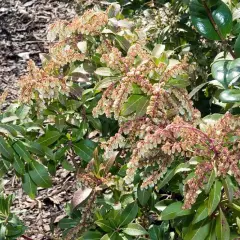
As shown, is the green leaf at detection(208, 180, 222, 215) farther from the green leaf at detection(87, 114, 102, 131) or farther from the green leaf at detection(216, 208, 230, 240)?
the green leaf at detection(87, 114, 102, 131)

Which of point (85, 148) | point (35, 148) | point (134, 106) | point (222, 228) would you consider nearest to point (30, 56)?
point (85, 148)

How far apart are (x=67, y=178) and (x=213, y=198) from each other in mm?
2206

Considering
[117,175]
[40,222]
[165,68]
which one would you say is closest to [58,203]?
[40,222]

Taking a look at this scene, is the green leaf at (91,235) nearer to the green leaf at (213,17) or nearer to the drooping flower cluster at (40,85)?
the drooping flower cluster at (40,85)

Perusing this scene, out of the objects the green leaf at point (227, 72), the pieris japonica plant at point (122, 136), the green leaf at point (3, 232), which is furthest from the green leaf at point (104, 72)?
the green leaf at point (3, 232)

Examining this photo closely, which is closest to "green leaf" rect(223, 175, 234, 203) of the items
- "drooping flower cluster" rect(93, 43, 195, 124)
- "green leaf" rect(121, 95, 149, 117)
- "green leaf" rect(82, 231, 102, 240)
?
"drooping flower cluster" rect(93, 43, 195, 124)

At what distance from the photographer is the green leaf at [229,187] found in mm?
1423

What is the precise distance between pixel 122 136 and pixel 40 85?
0.33m

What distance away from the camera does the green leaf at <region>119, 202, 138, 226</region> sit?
1.86m

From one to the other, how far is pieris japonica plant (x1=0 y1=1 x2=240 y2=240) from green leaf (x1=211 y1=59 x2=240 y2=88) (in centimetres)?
11

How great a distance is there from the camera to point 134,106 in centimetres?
163

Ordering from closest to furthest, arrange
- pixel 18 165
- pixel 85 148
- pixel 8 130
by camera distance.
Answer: pixel 8 130, pixel 18 165, pixel 85 148

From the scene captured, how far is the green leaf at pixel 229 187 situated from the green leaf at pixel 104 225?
1.82 feet

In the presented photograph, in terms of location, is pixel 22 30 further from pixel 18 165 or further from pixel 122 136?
pixel 122 136
